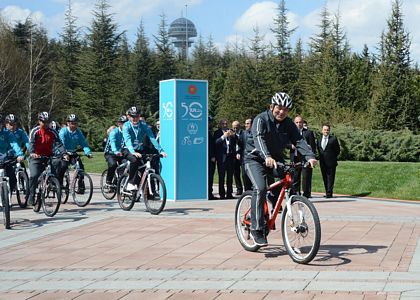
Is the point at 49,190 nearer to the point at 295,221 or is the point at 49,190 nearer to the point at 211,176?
the point at 211,176

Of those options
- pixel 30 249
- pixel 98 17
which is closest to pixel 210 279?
pixel 30 249

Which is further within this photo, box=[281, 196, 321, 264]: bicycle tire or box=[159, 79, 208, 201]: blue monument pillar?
box=[159, 79, 208, 201]: blue monument pillar

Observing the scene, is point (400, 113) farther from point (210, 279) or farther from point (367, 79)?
point (210, 279)

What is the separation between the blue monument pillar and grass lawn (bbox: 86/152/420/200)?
425 cm

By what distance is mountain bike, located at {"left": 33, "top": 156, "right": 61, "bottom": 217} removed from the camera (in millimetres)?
12690

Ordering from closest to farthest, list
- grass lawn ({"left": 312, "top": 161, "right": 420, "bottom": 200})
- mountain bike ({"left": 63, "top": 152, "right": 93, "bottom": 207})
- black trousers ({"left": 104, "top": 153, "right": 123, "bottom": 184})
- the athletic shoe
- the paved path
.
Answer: the paved path → the athletic shoe → mountain bike ({"left": 63, "top": 152, "right": 93, "bottom": 207}) → black trousers ({"left": 104, "top": 153, "right": 123, "bottom": 184}) → grass lawn ({"left": 312, "top": 161, "right": 420, "bottom": 200})

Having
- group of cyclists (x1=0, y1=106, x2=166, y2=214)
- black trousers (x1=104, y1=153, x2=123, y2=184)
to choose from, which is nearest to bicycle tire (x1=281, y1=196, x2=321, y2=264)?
group of cyclists (x1=0, y1=106, x2=166, y2=214)

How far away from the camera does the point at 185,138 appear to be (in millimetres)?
15688

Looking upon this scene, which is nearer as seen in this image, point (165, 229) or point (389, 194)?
point (165, 229)

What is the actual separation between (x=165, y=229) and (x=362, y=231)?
322 centimetres

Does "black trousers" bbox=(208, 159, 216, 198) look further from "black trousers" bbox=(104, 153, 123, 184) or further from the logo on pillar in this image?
"black trousers" bbox=(104, 153, 123, 184)

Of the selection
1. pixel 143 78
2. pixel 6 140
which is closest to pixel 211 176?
pixel 6 140

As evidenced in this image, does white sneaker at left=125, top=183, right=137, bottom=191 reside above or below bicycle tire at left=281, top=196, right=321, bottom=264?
above

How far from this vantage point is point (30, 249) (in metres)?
9.33
